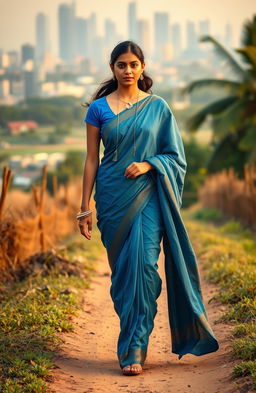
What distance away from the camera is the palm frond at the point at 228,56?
23.4m

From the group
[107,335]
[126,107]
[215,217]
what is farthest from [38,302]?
[215,217]

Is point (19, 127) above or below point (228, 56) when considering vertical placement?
below

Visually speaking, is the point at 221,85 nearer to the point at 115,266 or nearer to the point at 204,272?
the point at 204,272

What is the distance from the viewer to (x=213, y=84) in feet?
78.3

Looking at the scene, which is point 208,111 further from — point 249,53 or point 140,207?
point 140,207

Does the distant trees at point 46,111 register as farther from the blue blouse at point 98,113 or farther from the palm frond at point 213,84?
the blue blouse at point 98,113

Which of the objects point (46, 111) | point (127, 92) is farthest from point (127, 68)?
point (46, 111)

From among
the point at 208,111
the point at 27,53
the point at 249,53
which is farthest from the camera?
the point at 27,53

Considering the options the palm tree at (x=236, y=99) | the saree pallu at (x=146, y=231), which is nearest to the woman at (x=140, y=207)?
the saree pallu at (x=146, y=231)

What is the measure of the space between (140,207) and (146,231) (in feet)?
0.53

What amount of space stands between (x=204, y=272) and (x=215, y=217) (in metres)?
13.1

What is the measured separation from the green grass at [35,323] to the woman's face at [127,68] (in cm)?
188

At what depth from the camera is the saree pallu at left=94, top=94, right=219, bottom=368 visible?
4.66m

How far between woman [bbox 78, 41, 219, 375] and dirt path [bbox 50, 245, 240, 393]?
142mm
